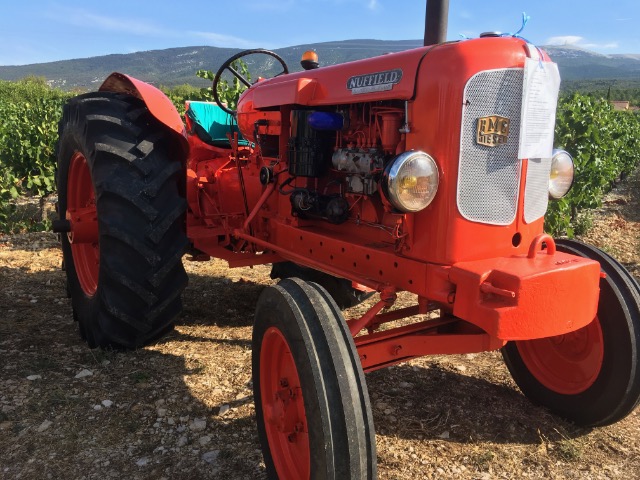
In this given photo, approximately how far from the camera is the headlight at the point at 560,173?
8.29 ft

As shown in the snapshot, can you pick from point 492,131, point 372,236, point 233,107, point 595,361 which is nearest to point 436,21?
point 492,131

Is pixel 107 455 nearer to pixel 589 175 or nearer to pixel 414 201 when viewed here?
pixel 414 201

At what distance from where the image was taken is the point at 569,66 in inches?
6432

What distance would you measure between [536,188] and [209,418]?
1910 millimetres

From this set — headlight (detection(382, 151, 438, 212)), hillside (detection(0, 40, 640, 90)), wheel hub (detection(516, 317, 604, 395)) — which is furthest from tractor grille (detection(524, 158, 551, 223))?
hillside (detection(0, 40, 640, 90))

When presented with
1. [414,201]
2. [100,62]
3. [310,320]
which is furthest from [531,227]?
[100,62]

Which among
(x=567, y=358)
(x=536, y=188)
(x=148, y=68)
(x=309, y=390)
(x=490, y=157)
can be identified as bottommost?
(x=567, y=358)

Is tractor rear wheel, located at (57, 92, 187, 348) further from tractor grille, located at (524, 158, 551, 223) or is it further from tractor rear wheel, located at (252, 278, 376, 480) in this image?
tractor grille, located at (524, 158, 551, 223)

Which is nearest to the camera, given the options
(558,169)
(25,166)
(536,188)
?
(536,188)

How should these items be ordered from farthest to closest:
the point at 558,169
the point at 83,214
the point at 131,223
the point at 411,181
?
the point at 83,214 → the point at 131,223 → the point at 558,169 → the point at 411,181

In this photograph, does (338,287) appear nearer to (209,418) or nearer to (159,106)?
(209,418)

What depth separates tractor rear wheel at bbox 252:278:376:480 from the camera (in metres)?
1.71

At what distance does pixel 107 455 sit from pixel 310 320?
4.12 ft

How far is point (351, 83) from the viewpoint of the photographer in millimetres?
2422
